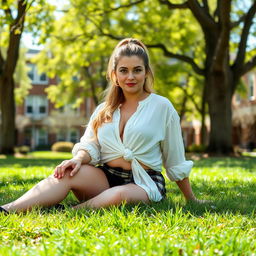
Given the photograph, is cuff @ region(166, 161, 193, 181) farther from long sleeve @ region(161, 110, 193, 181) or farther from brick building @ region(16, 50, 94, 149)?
brick building @ region(16, 50, 94, 149)

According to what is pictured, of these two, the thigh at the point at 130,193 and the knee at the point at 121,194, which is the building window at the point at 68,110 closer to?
the thigh at the point at 130,193

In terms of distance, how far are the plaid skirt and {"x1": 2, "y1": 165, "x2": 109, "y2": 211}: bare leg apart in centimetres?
10

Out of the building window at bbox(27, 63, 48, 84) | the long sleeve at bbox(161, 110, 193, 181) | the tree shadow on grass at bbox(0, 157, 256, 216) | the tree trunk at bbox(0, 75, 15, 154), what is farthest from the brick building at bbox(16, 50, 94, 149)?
the long sleeve at bbox(161, 110, 193, 181)

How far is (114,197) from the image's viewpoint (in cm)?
371

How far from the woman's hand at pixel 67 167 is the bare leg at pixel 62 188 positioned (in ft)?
0.17

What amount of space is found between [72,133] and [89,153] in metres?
38.9

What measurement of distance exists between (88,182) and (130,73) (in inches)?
44.3

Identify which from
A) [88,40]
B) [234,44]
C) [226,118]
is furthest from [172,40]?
[226,118]

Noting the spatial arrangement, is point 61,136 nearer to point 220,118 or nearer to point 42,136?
point 42,136

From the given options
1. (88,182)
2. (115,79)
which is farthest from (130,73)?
(88,182)

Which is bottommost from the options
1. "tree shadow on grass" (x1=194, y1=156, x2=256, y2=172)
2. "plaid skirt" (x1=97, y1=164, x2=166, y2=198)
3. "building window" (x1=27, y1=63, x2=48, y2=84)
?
"tree shadow on grass" (x1=194, y1=156, x2=256, y2=172)

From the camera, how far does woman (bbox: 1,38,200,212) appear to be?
13.2 feet

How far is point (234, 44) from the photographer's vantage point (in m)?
20.7

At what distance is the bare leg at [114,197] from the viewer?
370 cm
